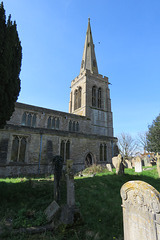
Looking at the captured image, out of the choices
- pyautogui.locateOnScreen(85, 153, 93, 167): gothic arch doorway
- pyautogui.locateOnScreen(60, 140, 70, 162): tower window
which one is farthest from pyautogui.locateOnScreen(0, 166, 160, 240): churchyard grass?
pyautogui.locateOnScreen(85, 153, 93, 167): gothic arch doorway

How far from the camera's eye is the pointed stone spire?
31.1 meters

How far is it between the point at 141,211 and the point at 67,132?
13.1m

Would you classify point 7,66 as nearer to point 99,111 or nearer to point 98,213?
point 98,213

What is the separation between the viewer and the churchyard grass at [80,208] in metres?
3.83

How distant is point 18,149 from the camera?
12.9 meters

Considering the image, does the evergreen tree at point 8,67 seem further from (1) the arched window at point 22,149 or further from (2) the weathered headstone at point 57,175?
(1) the arched window at point 22,149

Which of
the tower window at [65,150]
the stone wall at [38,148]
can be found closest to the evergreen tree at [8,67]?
the stone wall at [38,148]

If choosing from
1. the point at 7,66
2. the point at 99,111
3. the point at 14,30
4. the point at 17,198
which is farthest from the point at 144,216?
the point at 99,111

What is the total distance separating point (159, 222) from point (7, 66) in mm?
8803

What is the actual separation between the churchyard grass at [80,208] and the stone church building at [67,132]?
5297 millimetres

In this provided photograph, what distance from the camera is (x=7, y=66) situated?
7.49m

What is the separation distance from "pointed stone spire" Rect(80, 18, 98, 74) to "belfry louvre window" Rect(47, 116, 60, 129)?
1545 cm

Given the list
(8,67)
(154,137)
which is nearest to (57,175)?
(8,67)

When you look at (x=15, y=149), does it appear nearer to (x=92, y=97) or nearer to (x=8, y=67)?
(x=8, y=67)
